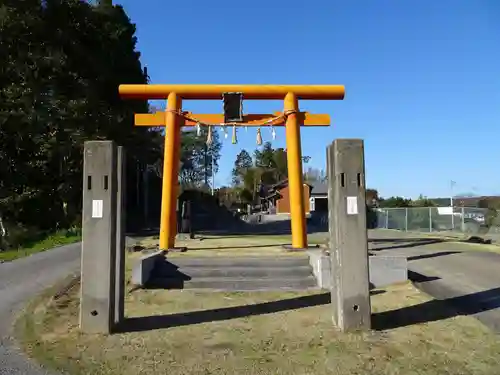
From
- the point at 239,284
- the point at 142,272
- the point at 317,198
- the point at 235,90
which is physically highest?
the point at 235,90

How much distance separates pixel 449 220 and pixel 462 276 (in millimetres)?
14627

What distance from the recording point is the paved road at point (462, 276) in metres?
7.68

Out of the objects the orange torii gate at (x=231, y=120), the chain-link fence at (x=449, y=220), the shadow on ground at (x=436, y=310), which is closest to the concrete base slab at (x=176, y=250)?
the orange torii gate at (x=231, y=120)

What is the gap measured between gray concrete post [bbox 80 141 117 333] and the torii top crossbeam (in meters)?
7.05

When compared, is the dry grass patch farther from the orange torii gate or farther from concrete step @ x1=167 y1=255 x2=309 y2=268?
the orange torii gate

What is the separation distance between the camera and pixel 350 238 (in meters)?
6.11

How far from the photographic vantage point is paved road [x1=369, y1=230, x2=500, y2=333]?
7.68 metres

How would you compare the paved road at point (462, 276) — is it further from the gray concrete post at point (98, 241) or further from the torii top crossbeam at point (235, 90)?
the gray concrete post at point (98, 241)

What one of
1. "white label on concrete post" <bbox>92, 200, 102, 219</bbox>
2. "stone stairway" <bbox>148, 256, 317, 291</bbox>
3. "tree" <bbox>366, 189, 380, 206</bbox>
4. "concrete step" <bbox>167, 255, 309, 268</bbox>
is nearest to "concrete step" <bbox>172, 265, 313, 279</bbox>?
"stone stairway" <bbox>148, 256, 317, 291</bbox>

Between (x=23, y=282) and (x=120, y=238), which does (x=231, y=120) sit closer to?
(x=23, y=282)

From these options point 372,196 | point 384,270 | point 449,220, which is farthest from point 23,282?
point 372,196

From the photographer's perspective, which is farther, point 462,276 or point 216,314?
point 462,276

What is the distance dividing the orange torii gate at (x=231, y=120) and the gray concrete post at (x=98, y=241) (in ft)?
20.4

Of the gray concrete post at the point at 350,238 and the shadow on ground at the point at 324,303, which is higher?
the gray concrete post at the point at 350,238
